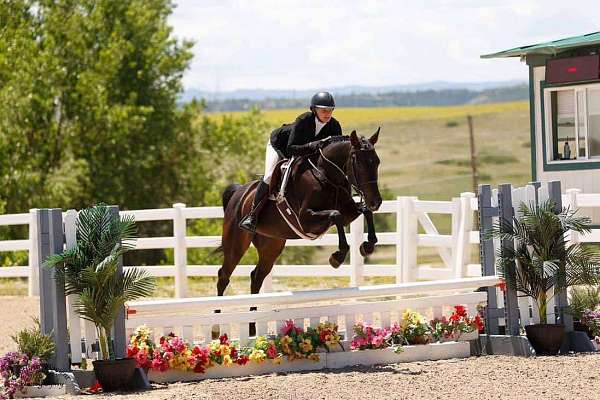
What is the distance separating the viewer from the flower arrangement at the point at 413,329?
981cm

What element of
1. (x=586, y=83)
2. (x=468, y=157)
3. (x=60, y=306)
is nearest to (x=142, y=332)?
(x=60, y=306)

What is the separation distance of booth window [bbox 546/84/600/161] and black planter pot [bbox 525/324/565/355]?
11.4 meters

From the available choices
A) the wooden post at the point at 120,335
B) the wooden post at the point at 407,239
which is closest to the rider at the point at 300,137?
the wooden post at the point at 120,335

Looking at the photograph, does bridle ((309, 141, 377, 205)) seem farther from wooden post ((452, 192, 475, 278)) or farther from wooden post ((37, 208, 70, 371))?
wooden post ((452, 192, 475, 278))

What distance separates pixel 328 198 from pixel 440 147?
10700 centimetres

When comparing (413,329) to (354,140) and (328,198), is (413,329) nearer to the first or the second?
(328,198)

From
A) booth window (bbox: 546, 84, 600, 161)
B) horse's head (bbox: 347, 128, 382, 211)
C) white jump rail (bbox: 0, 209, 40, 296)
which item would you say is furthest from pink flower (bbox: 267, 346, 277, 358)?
booth window (bbox: 546, 84, 600, 161)

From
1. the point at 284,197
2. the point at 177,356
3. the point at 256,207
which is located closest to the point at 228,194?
the point at 256,207

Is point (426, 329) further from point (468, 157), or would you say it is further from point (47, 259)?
point (468, 157)

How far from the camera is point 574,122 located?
827 inches

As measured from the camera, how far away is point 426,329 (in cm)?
989

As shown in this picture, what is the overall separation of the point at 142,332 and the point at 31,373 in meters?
0.91

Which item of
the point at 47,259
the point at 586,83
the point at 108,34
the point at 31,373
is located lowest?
the point at 31,373

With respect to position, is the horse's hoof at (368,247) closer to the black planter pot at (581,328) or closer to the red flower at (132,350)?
the black planter pot at (581,328)
